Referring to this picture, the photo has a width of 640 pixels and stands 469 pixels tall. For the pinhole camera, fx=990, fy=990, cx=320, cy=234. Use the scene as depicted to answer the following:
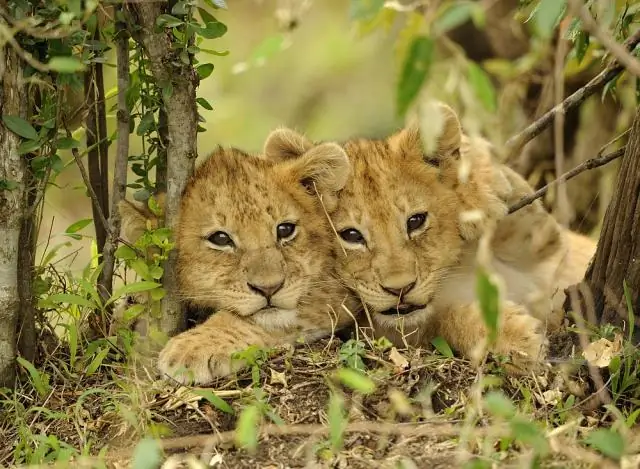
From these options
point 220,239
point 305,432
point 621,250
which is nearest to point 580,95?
point 621,250

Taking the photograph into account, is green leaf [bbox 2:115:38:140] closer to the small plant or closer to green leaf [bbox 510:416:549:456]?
the small plant

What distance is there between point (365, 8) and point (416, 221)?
1.58m

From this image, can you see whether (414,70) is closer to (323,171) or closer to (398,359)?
(398,359)

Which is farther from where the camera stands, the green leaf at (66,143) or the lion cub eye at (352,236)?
the lion cub eye at (352,236)

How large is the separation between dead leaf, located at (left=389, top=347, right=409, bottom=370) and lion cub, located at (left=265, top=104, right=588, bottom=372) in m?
0.07

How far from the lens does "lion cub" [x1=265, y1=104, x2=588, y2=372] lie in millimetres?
3473

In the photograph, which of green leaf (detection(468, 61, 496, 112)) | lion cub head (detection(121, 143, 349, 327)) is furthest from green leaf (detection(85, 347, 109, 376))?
green leaf (detection(468, 61, 496, 112))

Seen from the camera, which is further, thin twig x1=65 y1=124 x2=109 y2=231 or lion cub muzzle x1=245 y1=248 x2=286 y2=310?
lion cub muzzle x1=245 y1=248 x2=286 y2=310

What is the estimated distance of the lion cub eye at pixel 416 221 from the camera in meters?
3.66

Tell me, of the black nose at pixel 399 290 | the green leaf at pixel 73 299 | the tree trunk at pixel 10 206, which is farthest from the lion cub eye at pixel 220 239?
the tree trunk at pixel 10 206

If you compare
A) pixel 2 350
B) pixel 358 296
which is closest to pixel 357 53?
pixel 358 296

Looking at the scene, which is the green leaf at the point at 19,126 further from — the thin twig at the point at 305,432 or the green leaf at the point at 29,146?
the thin twig at the point at 305,432

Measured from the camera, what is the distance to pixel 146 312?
11.7ft

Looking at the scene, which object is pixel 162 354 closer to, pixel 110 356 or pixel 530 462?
pixel 110 356
